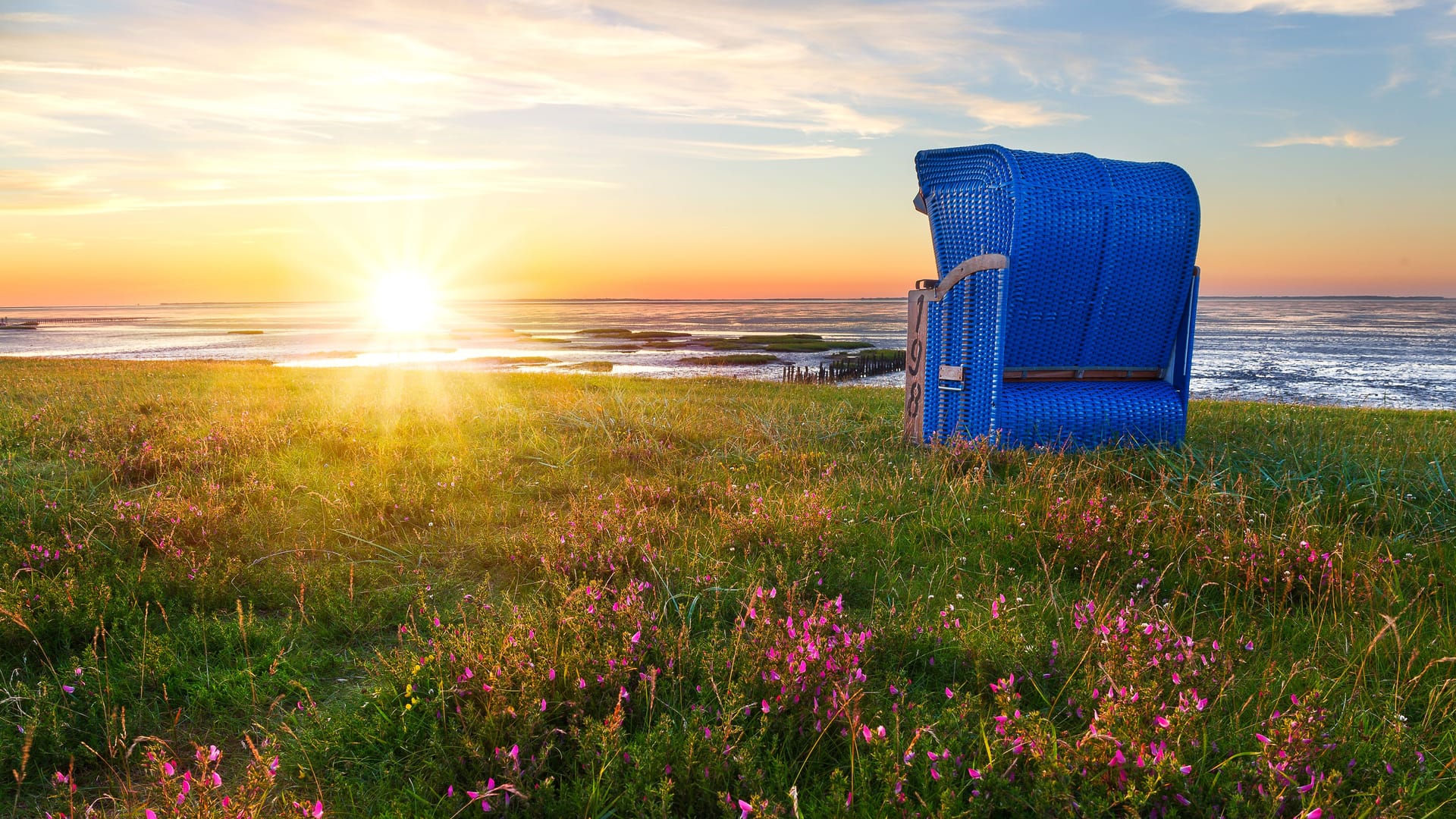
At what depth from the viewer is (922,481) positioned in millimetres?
6062

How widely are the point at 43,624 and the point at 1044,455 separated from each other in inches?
260

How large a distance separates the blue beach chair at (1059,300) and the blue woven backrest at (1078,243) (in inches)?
0.5

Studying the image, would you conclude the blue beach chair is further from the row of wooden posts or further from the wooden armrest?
the row of wooden posts

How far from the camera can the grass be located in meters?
2.25

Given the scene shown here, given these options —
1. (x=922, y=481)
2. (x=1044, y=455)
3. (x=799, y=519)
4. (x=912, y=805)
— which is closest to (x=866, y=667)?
(x=912, y=805)

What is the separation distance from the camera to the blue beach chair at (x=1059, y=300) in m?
6.95

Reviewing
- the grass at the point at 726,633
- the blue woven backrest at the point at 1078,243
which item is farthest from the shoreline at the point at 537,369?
the grass at the point at 726,633

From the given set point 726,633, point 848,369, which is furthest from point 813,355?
point 726,633

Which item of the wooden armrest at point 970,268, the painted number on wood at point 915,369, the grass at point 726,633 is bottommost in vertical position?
the grass at point 726,633

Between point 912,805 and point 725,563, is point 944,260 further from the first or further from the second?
point 912,805

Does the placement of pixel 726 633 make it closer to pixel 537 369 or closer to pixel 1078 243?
pixel 1078 243

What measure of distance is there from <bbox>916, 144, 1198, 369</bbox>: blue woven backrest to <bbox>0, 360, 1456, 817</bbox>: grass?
133 centimetres

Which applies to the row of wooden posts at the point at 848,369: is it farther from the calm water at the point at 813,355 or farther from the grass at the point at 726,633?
the grass at the point at 726,633

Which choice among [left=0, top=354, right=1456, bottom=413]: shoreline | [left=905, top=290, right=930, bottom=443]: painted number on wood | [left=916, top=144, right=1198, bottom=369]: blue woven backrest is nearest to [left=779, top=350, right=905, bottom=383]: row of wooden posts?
[left=0, top=354, right=1456, bottom=413]: shoreline
